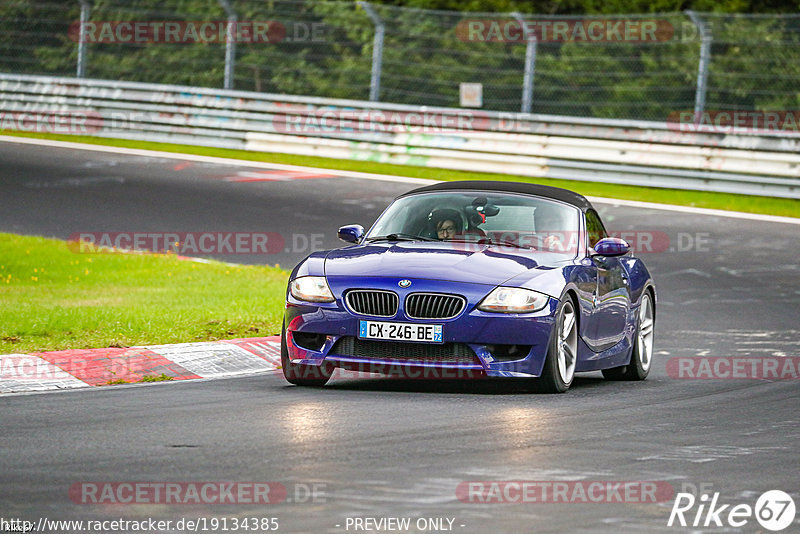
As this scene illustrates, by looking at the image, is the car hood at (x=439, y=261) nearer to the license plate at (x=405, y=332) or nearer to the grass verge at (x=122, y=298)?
the license plate at (x=405, y=332)

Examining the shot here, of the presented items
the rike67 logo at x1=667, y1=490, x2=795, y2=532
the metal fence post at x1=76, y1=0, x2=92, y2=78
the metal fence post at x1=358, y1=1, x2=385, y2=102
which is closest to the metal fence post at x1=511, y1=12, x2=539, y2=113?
the metal fence post at x1=358, y1=1, x2=385, y2=102

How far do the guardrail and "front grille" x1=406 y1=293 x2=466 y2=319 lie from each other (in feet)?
49.1

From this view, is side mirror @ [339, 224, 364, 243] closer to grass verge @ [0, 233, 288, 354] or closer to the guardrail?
grass verge @ [0, 233, 288, 354]

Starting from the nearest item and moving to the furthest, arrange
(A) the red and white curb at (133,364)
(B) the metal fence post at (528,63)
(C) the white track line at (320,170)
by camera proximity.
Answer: (A) the red and white curb at (133,364), (C) the white track line at (320,170), (B) the metal fence post at (528,63)

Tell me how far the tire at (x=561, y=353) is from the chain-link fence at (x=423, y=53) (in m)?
14.6

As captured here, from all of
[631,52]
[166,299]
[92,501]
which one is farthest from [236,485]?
[631,52]

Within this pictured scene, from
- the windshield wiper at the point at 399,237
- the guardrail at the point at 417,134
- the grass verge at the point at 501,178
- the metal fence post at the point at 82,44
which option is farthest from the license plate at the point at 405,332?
the metal fence post at the point at 82,44

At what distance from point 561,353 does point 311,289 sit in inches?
65.8

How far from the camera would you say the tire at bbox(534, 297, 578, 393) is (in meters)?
9.42

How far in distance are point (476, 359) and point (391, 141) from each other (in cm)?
1753

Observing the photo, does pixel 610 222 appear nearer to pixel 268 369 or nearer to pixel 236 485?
pixel 268 369

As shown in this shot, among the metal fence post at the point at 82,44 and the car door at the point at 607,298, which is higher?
the metal fence post at the point at 82,44

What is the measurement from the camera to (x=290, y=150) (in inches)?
1086

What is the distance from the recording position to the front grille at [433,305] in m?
9.20
